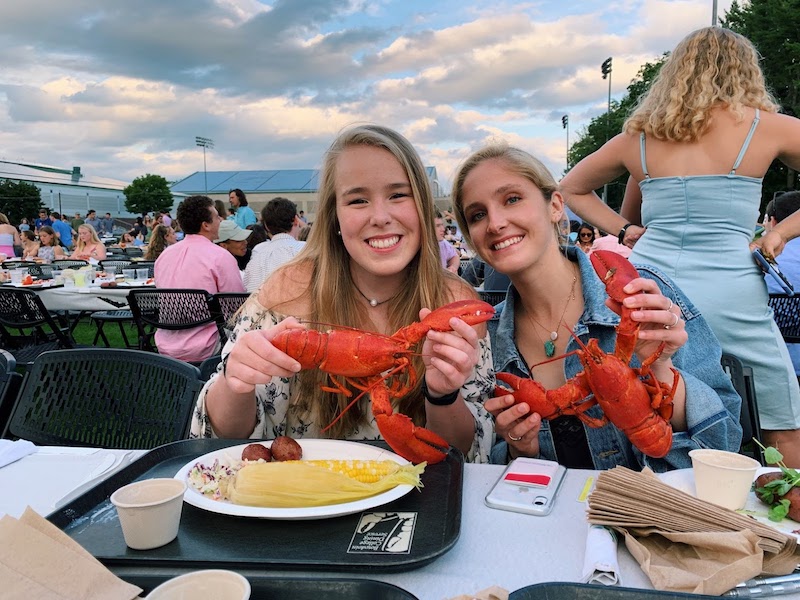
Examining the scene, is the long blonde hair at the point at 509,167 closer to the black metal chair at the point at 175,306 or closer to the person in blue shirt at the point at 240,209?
the black metal chair at the point at 175,306

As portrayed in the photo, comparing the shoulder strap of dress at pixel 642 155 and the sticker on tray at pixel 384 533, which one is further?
the shoulder strap of dress at pixel 642 155

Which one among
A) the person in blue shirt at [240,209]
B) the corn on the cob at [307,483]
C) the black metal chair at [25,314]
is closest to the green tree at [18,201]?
the person in blue shirt at [240,209]

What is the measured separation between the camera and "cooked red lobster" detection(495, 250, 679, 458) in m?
1.85

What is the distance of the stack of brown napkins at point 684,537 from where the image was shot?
1.18 meters

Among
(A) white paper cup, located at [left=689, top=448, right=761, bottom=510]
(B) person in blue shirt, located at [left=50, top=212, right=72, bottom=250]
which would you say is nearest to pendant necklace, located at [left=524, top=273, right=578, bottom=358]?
(A) white paper cup, located at [left=689, top=448, right=761, bottom=510]

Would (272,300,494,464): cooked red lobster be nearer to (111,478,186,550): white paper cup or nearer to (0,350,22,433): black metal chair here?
(111,478,186,550): white paper cup

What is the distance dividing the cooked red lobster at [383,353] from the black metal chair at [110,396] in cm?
84

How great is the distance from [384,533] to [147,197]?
77094mm

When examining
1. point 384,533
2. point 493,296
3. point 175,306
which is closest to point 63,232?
point 175,306

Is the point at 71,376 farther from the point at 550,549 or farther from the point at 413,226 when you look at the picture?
the point at 550,549

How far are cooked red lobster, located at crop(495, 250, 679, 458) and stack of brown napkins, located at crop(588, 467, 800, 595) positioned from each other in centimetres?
45

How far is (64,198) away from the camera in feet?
192

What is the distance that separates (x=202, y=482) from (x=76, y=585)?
545 millimetres

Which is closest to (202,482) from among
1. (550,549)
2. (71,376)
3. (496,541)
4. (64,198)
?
(496,541)
